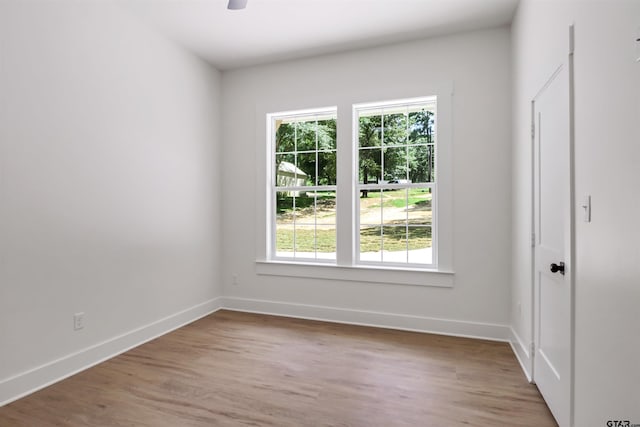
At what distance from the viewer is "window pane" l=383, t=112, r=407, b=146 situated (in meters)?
3.80

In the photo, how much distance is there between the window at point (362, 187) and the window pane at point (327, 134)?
0.01 m

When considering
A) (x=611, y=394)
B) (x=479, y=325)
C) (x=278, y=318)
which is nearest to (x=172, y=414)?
(x=278, y=318)

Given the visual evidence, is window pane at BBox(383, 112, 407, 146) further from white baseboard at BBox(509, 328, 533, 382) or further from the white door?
white baseboard at BBox(509, 328, 533, 382)

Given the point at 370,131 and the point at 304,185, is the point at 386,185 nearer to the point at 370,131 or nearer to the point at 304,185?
the point at 370,131

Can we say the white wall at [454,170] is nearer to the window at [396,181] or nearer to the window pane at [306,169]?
the window at [396,181]

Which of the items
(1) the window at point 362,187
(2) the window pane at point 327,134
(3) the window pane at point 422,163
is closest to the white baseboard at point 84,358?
(1) the window at point 362,187

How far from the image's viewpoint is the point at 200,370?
2.73m

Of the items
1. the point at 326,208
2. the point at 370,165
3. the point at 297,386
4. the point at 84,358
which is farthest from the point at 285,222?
the point at 84,358

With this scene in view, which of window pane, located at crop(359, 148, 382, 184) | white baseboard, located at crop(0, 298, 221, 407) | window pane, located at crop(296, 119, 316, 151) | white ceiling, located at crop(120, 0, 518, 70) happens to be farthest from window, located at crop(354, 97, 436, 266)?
white baseboard, located at crop(0, 298, 221, 407)

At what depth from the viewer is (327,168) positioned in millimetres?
4129

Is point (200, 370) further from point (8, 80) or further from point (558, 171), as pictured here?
point (558, 171)

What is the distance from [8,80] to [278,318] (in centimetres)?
312

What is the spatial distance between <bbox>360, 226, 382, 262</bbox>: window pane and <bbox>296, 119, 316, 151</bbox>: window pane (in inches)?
46.4

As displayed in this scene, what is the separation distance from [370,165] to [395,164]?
0.28 m
